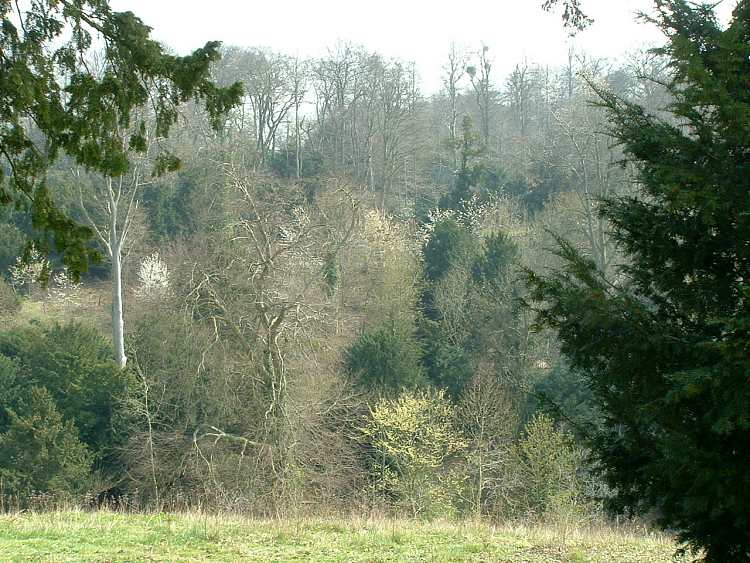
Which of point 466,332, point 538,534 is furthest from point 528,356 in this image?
point 538,534

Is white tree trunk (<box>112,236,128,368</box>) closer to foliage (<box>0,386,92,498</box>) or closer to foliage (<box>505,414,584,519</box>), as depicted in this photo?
foliage (<box>0,386,92,498</box>)

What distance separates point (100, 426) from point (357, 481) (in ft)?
24.1

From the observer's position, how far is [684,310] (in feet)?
16.2

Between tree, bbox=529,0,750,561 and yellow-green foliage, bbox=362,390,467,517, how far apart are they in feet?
52.2

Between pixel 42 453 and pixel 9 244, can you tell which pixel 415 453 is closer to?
pixel 42 453

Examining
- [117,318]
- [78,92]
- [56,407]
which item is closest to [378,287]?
[117,318]

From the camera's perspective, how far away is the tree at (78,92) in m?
5.76

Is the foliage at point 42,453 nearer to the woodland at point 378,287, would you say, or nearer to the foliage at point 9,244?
the woodland at point 378,287

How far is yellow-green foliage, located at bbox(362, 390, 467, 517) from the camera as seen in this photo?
2106cm

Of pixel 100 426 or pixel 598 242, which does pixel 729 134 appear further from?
pixel 598 242

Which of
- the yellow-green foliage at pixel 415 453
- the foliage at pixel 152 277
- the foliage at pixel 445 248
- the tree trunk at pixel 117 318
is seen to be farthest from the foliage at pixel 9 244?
the yellow-green foliage at pixel 415 453

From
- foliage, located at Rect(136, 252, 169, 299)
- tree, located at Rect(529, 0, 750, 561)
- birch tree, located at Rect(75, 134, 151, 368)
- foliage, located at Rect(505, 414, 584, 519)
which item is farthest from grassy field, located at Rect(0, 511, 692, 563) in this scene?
foliage, located at Rect(136, 252, 169, 299)

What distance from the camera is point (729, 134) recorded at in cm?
448

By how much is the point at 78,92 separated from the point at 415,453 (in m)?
17.0
